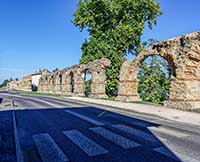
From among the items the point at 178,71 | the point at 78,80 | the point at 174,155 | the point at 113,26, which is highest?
the point at 113,26

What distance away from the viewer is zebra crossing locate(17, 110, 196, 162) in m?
5.64

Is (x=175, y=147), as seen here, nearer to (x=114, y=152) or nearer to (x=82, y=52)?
(x=114, y=152)

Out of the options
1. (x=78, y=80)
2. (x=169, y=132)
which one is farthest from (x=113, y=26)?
(x=169, y=132)

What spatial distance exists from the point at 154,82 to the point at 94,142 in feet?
86.9

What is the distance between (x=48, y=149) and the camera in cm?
616

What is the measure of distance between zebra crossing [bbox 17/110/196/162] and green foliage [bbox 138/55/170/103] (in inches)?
926

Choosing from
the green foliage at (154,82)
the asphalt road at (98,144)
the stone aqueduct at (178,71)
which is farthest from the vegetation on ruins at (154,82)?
the asphalt road at (98,144)

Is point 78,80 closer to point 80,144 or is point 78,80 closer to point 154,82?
point 154,82

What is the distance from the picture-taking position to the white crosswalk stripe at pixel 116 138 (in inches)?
252

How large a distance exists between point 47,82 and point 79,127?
42.3m

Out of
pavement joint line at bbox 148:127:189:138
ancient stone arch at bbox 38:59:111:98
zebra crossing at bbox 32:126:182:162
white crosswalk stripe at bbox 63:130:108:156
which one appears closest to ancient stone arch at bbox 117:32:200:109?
pavement joint line at bbox 148:127:189:138

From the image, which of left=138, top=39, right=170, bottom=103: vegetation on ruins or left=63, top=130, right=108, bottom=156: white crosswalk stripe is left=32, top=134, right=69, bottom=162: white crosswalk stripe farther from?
left=138, top=39, right=170, bottom=103: vegetation on ruins

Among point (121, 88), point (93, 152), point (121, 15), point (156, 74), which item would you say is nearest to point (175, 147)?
point (93, 152)

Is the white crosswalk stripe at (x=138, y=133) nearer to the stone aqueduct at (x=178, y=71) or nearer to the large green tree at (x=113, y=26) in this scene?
the stone aqueduct at (x=178, y=71)
